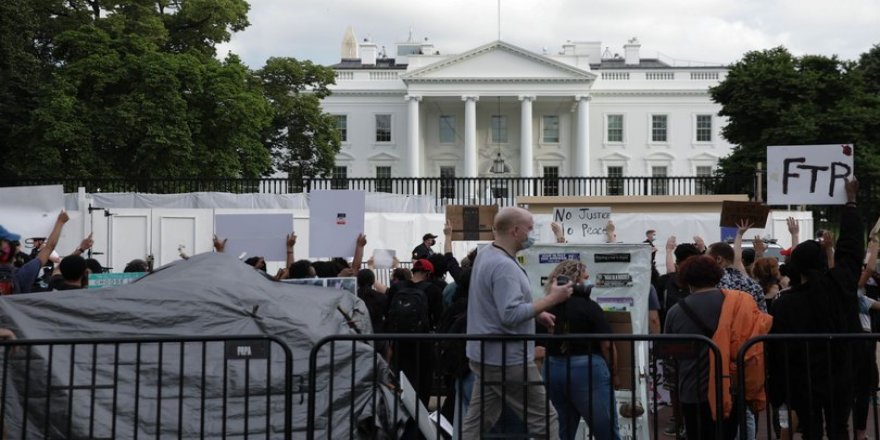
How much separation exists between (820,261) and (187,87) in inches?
1269

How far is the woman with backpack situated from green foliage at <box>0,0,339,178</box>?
99.0 ft

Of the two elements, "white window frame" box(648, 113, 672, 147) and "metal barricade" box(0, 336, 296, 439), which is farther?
"white window frame" box(648, 113, 672, 147)

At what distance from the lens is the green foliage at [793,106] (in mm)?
42438

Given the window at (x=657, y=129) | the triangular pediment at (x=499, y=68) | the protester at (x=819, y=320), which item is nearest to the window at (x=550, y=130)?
the triangular pediment at (x=499, y=68)

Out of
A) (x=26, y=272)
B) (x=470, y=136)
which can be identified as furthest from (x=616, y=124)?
(x=26, y=272)

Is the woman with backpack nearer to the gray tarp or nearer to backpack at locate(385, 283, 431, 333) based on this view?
the gray tarp

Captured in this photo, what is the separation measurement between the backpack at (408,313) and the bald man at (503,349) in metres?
3.08

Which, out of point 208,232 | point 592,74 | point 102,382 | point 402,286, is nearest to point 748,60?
point 592,74

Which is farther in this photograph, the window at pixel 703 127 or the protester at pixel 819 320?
the window at pixel 703 127

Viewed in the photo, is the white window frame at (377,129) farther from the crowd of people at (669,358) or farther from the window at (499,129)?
the crowd of people at (669,358)

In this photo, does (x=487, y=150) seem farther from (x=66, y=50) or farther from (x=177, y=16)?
(x=66, y=50)

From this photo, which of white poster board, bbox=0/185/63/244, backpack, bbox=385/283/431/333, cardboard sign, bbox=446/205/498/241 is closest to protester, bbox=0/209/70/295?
backpack, bbox=385/283/431/333

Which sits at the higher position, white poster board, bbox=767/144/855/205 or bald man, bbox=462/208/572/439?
white poster board, bbox=767/144/855/205

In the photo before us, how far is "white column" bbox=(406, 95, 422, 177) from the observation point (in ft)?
232
